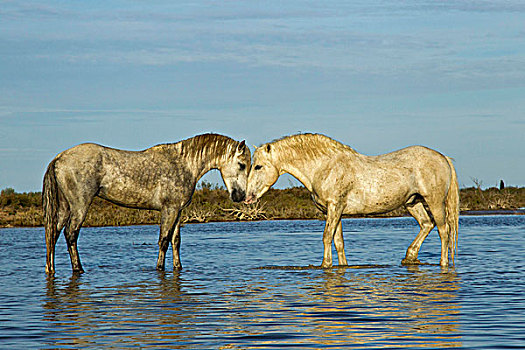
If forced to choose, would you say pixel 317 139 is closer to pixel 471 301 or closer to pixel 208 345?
pixel 471 301

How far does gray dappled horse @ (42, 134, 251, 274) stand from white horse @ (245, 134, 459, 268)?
79 cm

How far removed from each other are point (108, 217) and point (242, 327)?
24587 mm

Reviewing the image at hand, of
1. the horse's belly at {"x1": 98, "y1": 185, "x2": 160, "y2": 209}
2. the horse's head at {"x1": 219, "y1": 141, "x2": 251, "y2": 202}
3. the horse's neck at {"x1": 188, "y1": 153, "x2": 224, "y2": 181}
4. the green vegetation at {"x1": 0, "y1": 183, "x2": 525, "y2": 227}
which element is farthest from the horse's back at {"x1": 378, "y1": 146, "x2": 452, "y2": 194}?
the green vegetation at {"x1": 0, "y1": 183, "x2": 525, "y2": 227}

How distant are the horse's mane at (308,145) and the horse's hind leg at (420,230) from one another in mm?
1726

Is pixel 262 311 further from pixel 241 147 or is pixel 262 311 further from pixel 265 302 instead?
pixel 241 147

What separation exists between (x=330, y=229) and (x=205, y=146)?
2846mm

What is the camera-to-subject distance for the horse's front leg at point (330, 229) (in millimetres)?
11866

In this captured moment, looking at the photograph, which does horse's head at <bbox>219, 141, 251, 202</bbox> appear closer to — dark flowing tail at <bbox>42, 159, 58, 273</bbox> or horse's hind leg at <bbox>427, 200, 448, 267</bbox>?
dark flowing tail at <bbox>42, 159, 58, 273</bbox>

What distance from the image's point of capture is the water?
21.0ft

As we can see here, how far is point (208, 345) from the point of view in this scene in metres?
6.18

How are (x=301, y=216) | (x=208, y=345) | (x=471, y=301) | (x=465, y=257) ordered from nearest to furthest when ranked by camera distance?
(x=208, y=345) < (x=471, y=301) < (x=465, y=257) < (x=301, y=216)

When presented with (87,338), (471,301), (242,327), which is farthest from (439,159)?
(87,338)

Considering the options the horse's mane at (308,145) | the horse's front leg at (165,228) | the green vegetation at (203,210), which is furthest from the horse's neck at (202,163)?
the green vegetation at (203,210)

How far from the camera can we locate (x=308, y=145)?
1231cm
